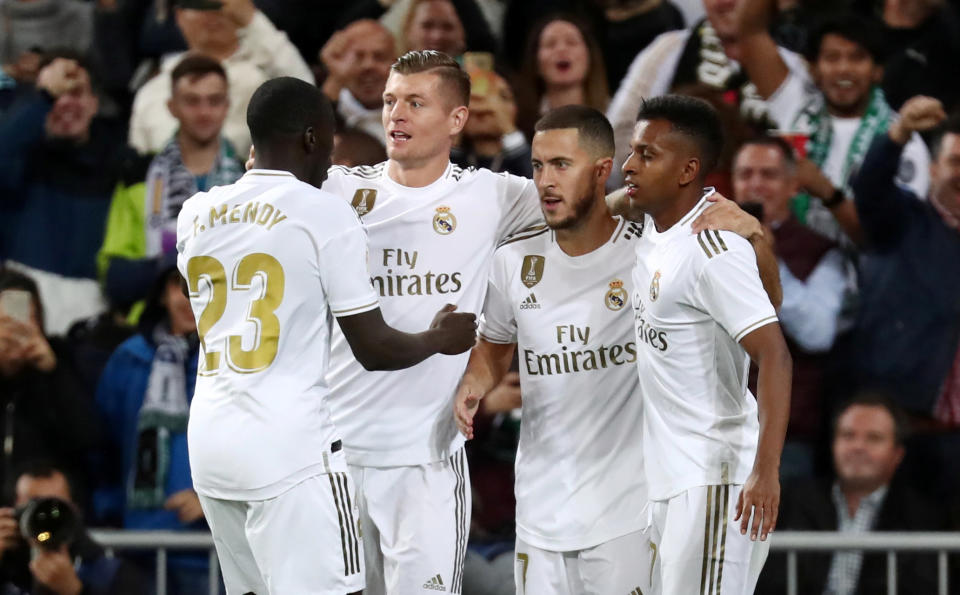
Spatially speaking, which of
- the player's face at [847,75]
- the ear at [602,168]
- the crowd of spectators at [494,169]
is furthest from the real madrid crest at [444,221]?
the player's face at [847,75]

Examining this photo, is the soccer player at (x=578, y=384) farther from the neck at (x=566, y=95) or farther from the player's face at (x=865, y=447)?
the neck at (x=566, y=95)

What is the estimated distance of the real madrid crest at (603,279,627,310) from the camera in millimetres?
5293

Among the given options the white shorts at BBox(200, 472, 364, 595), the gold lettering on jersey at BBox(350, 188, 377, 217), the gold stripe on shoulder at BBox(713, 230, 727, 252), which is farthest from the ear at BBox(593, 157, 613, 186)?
the white shorts at BBox(200, 472, 364, 595)

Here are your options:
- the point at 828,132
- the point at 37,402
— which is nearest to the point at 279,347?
the point at 37,402

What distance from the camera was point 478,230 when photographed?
545 centimetres

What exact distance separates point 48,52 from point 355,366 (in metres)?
3.91

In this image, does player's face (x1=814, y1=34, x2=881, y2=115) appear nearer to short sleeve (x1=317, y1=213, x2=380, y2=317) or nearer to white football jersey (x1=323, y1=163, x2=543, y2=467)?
white football jersey (x1=323, y1=163, x2=543, y2=467)

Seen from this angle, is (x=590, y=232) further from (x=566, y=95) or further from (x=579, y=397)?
(x=566, y=95)

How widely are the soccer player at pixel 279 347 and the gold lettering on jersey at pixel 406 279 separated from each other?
2.15ft

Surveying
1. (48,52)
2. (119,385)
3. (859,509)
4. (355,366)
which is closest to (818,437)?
(859,509)

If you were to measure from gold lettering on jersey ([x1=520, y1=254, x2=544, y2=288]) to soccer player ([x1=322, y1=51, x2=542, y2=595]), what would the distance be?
0.44 feet

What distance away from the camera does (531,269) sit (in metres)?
5.43

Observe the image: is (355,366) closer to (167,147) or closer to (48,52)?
(167,147)

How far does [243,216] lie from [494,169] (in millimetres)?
3128
